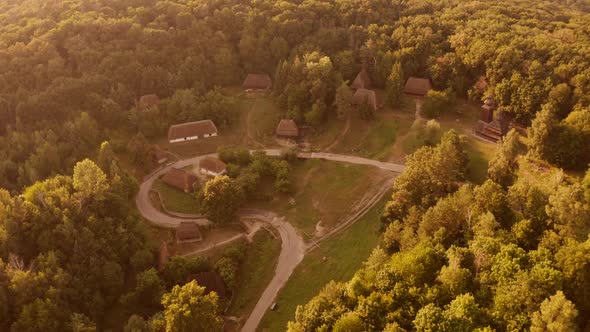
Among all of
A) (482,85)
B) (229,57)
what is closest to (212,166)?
(229,57)

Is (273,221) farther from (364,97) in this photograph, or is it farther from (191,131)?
(364,97)

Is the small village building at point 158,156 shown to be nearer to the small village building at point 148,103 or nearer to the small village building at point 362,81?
the small village building at point 148,103

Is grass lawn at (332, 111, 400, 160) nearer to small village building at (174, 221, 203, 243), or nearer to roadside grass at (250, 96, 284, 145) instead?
roadside grass at (250, 96, 284, 145)

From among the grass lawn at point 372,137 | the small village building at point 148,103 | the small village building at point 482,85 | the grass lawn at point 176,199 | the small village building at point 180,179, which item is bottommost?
the grass lawn at point 176,199

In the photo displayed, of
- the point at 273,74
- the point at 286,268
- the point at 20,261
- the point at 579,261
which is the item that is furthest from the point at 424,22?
the point at 20,261

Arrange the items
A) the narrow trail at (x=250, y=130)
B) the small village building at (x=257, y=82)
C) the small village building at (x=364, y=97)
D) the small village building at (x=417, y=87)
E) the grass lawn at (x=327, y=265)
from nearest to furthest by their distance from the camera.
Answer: the grass lawn at (x=327, y=265), the narrow trail at (x=250, y=130), the small village building at (x=364, y=97), the small village building at (x=417, y=87), the small village building at (x=257, y=82)

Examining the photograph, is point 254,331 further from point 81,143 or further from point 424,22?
point 424,22

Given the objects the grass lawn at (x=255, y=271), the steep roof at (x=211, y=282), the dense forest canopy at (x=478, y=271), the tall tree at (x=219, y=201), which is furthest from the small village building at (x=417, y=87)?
the steep roof at (x=211, y=282)
